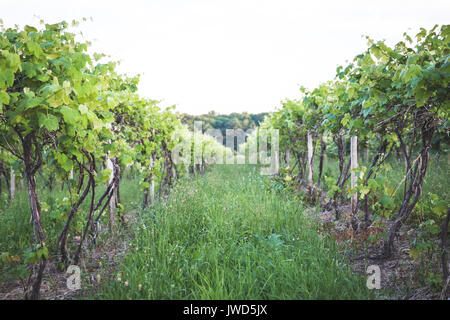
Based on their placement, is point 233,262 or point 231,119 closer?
point 233,262

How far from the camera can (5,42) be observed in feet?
5.23

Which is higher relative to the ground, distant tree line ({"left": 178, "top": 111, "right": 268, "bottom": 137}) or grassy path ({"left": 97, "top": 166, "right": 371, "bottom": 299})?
distant tree line ({"left": 178, "top": 111, "right": 268, "bottom": 137})

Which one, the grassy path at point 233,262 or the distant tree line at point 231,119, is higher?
the distant tree line at point 231,119

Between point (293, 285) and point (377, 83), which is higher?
point (377, 83)

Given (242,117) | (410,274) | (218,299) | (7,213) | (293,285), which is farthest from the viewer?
(242,117)

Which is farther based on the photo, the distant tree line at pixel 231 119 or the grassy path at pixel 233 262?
the distant tree line at pixel 231 119

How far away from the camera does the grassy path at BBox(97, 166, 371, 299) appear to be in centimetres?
223

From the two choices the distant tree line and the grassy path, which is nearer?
the grassy path

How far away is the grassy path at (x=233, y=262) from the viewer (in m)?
2.23

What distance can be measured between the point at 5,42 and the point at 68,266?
223cm

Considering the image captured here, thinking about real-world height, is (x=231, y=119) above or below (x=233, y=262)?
above

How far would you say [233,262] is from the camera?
2709 millimetres

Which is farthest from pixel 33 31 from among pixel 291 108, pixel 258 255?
pixel 291 108

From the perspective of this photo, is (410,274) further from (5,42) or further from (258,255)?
(5,42)
